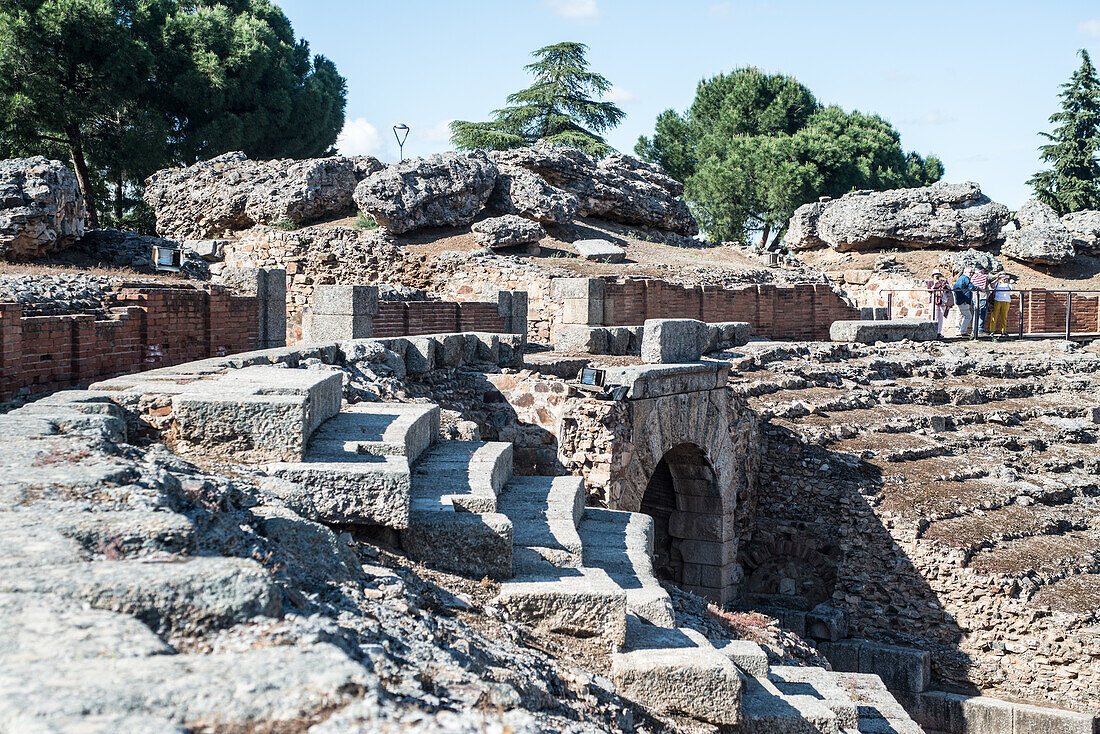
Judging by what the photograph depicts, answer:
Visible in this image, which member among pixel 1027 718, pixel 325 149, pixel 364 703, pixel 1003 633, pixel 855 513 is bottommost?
pixel 1027 718

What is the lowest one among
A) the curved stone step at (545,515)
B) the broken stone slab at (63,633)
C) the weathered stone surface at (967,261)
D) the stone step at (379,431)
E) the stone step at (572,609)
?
the stone step at (572,609)

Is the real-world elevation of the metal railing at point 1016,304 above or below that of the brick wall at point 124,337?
above

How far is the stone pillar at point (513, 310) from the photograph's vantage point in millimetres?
12984

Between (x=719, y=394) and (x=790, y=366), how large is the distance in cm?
413

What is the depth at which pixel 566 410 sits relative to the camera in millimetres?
9188

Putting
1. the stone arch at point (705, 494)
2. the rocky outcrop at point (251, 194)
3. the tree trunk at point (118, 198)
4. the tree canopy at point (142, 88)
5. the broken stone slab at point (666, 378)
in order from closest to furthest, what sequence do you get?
the broken stone slab at point (666, 378)
the stone arch at point (705, 494)
the rocky outcrop at point (251, 194)
the tree canopy at point (142, 88)
the tree trunk at point (118, 198)

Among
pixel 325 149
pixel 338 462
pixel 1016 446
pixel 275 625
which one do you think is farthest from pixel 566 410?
pixel 325 149

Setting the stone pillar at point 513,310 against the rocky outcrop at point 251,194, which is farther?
the rocky outcrop at point 251,194

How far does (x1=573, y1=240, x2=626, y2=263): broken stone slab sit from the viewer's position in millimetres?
20859

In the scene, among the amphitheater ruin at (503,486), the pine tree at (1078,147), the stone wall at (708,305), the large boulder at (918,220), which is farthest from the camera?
the pine tree at (1078,147)

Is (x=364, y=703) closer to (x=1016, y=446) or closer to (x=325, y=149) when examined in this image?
(x=1016, y=446)

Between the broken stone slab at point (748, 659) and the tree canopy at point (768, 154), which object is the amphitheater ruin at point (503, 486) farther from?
the tree canopy at point (768, 154)

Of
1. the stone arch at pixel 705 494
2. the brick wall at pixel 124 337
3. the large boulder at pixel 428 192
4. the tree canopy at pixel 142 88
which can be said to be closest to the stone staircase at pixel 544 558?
the brick wall at pixel 124 337

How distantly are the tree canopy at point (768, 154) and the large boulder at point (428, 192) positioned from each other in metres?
20.2
